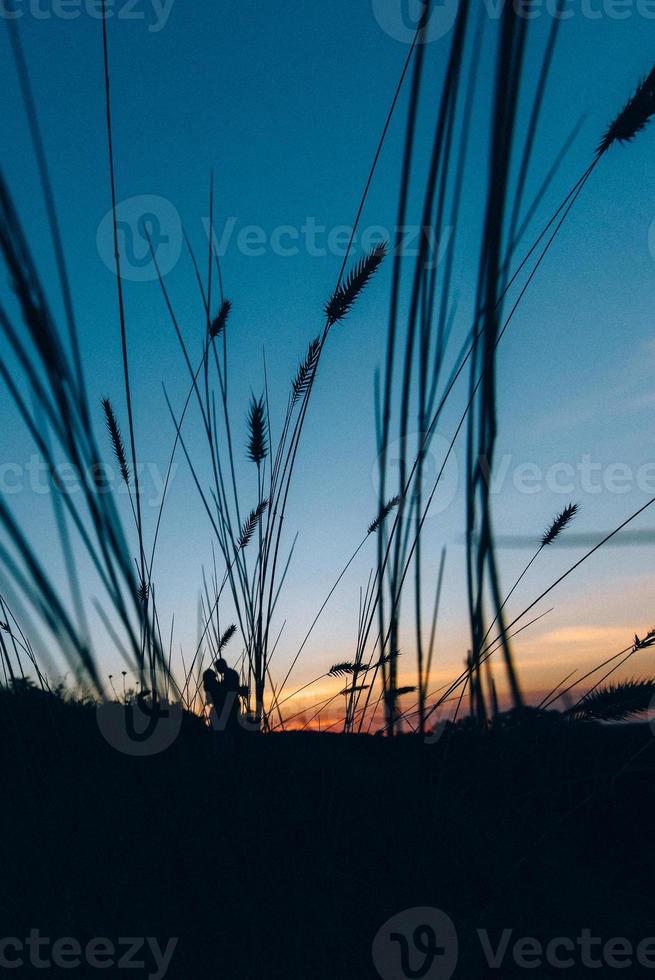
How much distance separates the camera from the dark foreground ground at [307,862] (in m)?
1.00

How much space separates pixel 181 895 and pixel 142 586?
2.19 ft

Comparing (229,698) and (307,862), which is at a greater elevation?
(229,698)

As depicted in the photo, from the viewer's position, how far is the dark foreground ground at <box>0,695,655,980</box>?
1.00 meters

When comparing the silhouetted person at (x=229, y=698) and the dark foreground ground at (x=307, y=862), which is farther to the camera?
the silhouetted person at (x=229, y=698)

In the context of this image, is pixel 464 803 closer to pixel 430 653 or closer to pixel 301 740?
pixel 430 653

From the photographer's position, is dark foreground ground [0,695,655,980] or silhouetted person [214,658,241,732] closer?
dark foreground ground [0,695,655,980]

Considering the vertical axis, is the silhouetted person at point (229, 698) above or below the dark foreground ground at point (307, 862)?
above

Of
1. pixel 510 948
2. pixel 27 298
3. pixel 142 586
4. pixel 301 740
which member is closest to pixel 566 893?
pixel 510 948

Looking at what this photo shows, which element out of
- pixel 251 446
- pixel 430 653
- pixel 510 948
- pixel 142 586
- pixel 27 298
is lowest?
pixel 510 948

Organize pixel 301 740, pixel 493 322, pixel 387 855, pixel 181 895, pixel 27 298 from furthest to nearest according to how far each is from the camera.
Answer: pixel 301 740 < pixel 387 855 < pixel 181 895 < pixel 27 298 < pixel 493 322

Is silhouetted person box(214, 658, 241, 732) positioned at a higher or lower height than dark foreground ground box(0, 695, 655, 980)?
higher

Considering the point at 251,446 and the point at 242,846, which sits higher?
the point at 251,446

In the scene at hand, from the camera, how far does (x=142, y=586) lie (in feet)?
5.11

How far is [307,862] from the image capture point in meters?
1.17
